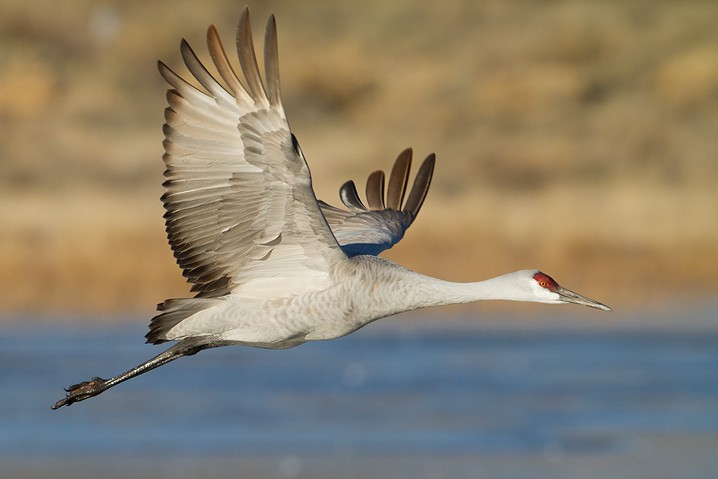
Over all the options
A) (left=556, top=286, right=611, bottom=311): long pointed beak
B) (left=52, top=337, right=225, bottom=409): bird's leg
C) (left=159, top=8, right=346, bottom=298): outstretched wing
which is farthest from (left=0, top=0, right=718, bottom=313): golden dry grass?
(left=159, top=8, right=346, bottom=298): outstretched wing

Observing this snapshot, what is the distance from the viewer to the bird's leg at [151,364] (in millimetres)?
8367

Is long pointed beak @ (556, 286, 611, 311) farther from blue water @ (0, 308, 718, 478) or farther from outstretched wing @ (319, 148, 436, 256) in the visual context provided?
blue water @ (0, 308, 718, 478)

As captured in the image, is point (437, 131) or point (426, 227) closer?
point (426, 227)

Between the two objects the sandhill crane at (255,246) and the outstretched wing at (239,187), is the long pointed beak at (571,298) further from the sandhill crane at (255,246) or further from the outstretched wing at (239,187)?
the outstretched wing at (239,187)

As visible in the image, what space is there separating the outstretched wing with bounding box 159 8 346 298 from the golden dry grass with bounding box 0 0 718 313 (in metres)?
12.1

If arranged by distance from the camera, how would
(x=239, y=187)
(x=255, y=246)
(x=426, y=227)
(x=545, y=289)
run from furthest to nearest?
(x=426, y=227) < (x=545, y=289) < (x=255, y=246) < (x=239, y=187)

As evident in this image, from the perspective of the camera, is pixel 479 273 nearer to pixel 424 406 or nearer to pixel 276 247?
pixel 424 406

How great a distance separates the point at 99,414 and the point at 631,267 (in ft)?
33.0

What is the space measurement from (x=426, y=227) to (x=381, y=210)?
38.4ft

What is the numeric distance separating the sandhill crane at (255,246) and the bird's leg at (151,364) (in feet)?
0.04

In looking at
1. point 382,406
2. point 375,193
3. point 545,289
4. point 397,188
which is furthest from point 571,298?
point 382,406

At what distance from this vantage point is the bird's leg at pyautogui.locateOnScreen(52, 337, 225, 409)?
8367 millimetres

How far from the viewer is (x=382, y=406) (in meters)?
14.1

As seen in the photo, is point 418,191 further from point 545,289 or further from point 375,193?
point 545,289
